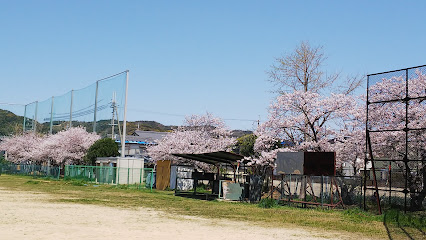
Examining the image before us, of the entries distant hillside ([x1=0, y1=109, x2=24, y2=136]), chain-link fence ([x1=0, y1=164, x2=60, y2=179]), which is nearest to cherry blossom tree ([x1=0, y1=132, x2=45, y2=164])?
chain-link fence ([x1=0, y1=164, x2=60, y2=179])

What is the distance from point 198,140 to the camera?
4634 cm

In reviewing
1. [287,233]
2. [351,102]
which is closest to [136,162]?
[351,102]

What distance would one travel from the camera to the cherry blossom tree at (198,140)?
148 ft

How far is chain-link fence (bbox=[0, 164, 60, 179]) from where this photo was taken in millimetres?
56531

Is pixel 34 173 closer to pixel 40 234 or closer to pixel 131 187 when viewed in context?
pixel 131 187

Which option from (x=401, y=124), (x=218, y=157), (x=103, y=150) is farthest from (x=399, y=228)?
(x=103, y=150)

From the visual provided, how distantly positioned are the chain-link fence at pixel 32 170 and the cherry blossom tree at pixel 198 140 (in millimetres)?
13453

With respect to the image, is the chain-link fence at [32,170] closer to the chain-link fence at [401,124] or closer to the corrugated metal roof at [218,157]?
the corrugated metal roof at [218,157]

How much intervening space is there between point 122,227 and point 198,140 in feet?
107

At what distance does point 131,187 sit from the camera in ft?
124

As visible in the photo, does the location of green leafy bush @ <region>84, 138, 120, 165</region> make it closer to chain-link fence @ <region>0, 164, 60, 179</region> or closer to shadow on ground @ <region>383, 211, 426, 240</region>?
chain-link fence @ <region>0, 164, 60, 179</region>

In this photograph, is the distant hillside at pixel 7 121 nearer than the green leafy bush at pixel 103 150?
No

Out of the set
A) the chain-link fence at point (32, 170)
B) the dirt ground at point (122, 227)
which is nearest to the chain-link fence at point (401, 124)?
the dirt ground at point (122, 227)

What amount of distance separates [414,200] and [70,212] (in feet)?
44.6
